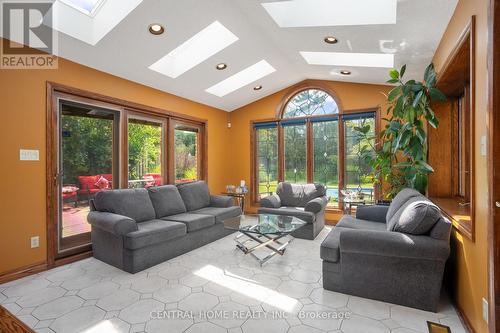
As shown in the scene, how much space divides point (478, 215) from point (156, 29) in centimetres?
355

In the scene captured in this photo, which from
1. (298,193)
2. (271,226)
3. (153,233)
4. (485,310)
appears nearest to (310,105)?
(298,193)

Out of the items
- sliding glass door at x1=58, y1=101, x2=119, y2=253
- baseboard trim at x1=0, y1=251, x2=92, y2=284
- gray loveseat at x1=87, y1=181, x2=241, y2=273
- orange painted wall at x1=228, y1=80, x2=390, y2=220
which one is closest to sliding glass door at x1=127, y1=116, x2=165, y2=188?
sliding glass door at x1=58, y1=101, x2=119, y2=253

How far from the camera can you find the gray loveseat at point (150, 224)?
3.06 metres

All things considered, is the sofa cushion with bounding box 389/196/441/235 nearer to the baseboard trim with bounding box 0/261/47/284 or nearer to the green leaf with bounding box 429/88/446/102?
the green leaf with bounding box 429/88/446/102

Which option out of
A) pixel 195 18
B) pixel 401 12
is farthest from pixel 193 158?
pixel 401 12

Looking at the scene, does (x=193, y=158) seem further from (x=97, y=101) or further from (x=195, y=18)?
(x=195, y=18)

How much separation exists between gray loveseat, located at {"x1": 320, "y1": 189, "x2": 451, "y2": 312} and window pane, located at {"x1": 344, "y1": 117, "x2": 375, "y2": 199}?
104 inches

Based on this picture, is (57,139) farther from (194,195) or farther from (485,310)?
(485,310)

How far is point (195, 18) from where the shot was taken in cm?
315

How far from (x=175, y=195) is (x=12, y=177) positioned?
200 cm

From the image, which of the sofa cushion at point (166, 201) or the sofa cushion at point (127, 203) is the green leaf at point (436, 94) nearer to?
the sofa cushion at point (166, 201)

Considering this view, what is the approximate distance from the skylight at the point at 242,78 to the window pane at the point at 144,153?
133 cm

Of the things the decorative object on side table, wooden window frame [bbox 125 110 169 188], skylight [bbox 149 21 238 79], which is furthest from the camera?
the decorative object on side table

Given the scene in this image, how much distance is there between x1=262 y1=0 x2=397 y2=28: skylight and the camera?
2.71m
